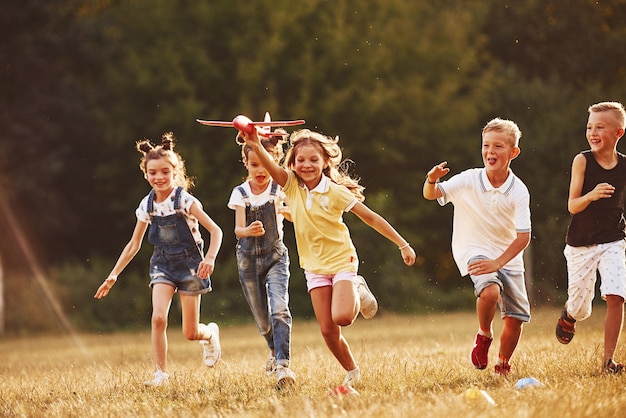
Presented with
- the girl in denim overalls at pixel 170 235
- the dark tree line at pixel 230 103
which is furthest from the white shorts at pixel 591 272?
the dark tree line at pixel 230 103

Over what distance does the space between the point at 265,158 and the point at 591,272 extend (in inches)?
109

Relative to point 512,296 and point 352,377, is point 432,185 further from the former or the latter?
point 352,377

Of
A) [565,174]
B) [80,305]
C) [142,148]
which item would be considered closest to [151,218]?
[142,148]

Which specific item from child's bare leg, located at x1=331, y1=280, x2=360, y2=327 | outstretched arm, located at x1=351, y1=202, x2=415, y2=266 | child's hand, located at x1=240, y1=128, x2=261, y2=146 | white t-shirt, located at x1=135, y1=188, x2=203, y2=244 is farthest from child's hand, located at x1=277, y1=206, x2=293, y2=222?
child's hand, located at x1=240, y1=128, x2=261, y2=146

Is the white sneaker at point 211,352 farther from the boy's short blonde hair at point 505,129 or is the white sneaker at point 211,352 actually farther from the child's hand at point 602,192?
the child's hand at point 602,192

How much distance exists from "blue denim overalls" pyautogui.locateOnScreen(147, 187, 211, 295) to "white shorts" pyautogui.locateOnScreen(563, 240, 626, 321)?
117 inches

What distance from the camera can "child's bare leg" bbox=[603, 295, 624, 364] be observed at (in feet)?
25.0

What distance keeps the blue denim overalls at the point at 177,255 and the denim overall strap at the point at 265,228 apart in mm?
423

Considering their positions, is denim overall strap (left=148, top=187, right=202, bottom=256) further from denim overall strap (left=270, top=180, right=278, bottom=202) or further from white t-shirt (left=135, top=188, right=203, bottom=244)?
denim overall strap (left=270, top=180, right=278, bottom=202)

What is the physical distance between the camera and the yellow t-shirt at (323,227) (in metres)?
7.26

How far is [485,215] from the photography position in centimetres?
775

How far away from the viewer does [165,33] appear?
3044cm

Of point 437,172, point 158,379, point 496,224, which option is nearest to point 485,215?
point 496,224

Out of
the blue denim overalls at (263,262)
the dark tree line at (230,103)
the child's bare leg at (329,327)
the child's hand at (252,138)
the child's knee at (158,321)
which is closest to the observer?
the child's hand at (252,138)
